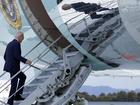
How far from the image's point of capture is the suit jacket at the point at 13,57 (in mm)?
15438

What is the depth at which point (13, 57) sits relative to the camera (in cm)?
1552

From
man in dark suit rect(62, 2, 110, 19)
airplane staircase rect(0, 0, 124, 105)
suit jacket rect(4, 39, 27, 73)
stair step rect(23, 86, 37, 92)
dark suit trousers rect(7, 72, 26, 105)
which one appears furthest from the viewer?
stair step rect(23, 86, 37, 92)

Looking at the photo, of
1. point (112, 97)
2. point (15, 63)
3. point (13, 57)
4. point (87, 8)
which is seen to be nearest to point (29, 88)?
point (15, 63)

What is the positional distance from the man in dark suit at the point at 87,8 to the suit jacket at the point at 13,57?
1390mm

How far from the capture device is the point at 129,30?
564 inches

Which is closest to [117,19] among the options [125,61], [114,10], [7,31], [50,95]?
[114,10]

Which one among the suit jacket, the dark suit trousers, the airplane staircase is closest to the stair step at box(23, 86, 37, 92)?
the airplane staircase

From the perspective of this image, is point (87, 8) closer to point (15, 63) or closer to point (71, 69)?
point (71, 69)

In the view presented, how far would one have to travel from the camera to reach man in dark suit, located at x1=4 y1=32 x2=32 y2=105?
1545 centimetres

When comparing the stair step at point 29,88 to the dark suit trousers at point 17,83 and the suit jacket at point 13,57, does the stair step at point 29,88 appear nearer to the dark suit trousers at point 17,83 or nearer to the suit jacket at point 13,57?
the dark suit trousers at point 17,83

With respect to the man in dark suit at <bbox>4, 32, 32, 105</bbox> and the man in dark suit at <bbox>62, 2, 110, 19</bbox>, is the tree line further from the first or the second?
the man in dark suit at <bbox>62, 2, 110, 19</bbox>

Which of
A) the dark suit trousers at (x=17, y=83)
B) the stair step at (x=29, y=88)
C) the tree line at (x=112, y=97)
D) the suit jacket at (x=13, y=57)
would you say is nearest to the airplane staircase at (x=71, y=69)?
the stair step at (x=29, y=88)

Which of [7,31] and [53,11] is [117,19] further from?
[7,31]

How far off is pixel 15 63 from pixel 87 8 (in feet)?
6.90
